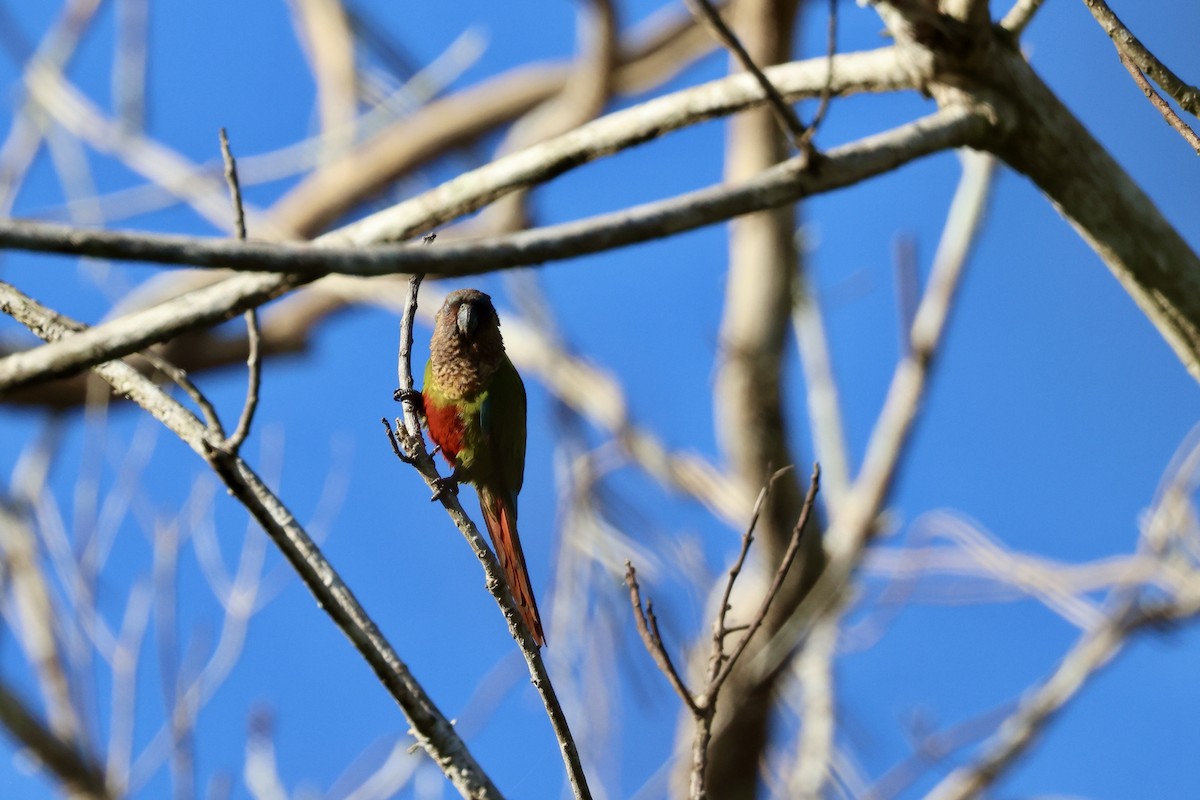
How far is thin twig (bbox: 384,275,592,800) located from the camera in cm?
168

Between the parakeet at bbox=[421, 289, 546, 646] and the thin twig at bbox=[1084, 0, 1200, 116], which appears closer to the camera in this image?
the thin twig at bbox=[1084, 0, 1200, 116]

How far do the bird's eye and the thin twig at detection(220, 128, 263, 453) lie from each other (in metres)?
1.11

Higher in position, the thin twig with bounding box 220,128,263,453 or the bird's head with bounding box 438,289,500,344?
the bird's head with bounding box 438,289,500,344

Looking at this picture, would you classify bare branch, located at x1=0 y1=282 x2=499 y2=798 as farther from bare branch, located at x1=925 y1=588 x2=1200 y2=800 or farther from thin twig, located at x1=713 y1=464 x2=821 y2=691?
bare branch, located at x1=925 y1=588 x2=1200 y2=800

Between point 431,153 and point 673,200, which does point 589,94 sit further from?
point 673,200

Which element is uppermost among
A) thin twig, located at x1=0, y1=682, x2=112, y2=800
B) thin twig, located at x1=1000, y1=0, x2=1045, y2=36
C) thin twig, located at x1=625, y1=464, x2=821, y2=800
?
thin twig, located at x1=0, y1=682, x2=112, y2=800

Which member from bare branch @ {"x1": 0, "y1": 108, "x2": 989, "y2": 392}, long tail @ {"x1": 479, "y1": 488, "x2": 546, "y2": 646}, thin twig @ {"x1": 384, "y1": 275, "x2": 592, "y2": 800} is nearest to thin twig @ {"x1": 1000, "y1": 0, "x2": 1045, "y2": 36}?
bare branch @ {"x1": 0, "y1": 108, "x2": 989, "y2": 392}

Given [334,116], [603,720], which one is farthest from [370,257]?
[334,116]

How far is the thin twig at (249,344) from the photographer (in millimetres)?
1540

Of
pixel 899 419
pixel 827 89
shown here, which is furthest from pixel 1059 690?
pixel 827 89

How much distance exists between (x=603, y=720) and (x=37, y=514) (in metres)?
2.34

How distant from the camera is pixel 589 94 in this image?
663cm

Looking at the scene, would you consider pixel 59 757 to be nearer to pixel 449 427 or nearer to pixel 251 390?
pixel 449 427

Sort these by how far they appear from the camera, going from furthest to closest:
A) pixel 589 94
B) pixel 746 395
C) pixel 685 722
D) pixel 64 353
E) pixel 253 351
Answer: pixel 589 94
pixel 685 722
pixel 746 395
pixel 253 351
pixel 64 353
